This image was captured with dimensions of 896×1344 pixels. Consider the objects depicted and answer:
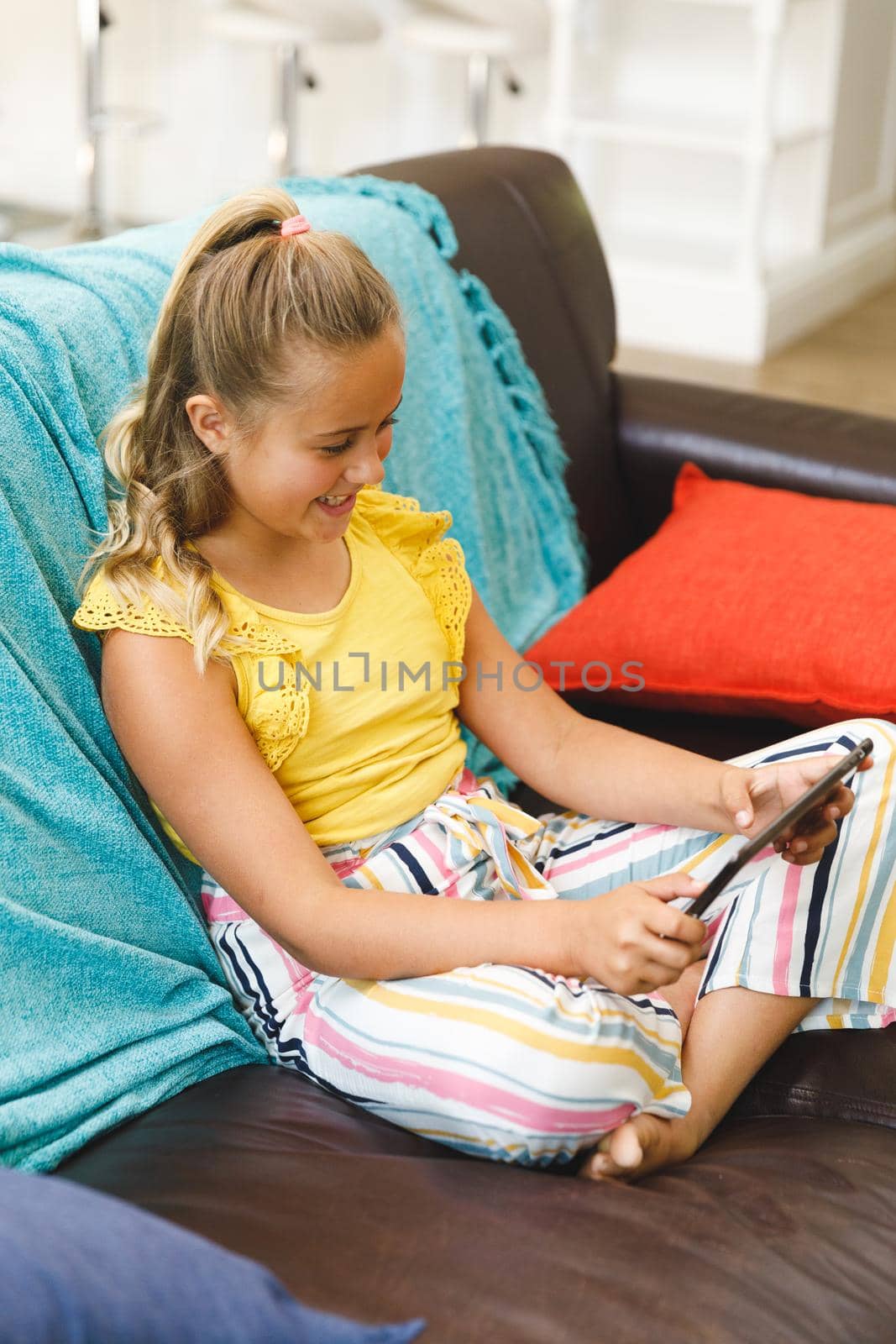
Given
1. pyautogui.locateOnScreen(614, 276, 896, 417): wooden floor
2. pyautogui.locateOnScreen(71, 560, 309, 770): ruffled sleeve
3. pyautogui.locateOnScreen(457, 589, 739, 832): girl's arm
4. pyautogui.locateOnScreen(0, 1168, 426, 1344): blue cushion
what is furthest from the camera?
pyautogui.locateOnScreen(614, 276, 896, 417): wooden floor

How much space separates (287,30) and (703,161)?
48.0 inches

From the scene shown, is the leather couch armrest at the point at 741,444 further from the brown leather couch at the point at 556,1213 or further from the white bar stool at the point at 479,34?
the white bar stool at the point at 479,34

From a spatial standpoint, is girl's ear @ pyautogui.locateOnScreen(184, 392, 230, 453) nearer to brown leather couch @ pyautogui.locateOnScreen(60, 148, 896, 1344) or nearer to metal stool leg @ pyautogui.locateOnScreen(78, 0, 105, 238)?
brown leather couch @ pyautogui.locateOnScreen(60, 148, 896, 1344)

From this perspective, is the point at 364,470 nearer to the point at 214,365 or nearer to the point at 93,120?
the point at 214,365

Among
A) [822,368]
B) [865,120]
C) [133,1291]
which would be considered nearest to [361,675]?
[133,1291]

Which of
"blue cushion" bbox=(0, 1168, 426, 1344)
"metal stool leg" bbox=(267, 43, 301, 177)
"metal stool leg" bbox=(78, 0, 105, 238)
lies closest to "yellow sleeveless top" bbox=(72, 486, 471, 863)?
"blue cushion" bbox=(0, 1168, 426, 1344)

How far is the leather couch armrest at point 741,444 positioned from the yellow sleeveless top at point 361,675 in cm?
65

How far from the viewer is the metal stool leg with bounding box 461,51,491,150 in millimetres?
4020

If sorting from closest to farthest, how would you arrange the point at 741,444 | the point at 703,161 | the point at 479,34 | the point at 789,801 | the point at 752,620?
the point at 789,801 < the point at 752,620 < the point at 741,444 < the point at 479,34 < the point at 703,161

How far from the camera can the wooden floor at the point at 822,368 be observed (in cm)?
370

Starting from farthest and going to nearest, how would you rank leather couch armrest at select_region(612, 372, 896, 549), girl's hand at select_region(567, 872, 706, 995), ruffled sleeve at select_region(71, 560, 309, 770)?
1. leather couch armrest at select_region(612, 372, 896, 549)
2. ruffled sleeve at select_region(71, 560, 309, 770)
3. girl's hand at select_region(567, 872, 706, 995)

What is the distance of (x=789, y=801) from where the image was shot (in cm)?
117

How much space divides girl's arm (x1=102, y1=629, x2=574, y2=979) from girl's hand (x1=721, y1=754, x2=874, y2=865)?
21 cm

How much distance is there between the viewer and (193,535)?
44.8 inches
